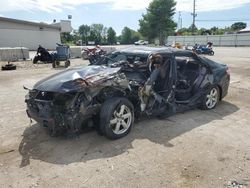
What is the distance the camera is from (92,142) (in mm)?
4434

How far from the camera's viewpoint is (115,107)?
4.37 meters

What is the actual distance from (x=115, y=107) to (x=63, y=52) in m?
12.8

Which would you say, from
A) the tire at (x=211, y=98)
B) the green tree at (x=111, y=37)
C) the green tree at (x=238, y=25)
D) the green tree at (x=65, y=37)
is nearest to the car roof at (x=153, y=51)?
the tire at (x=211, y=98)

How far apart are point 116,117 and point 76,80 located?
89 centimetres

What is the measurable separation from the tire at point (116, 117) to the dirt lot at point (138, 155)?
15 cm

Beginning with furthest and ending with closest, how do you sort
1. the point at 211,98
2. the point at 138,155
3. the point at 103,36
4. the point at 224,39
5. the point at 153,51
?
1. the point at 103,36
2. the point at 224,39
3. the point at 211,98
4. the point at 153,51
5. the point at 138,155

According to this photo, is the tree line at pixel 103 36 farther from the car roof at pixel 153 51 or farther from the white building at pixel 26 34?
the car roof at pixel 153 51

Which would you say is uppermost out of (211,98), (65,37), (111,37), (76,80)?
(65,37)

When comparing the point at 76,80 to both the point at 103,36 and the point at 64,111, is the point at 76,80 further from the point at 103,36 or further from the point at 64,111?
the point at 103,36

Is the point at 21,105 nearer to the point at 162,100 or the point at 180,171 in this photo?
the point at 162,100

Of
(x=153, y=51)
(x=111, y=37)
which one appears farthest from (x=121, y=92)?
(x=111, y=37)

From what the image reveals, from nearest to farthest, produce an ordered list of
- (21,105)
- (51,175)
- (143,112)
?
(51,175)
(143,112)
(21,105)

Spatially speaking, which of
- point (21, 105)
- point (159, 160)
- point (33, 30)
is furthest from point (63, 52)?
point (33, 30)

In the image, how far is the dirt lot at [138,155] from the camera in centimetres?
339
